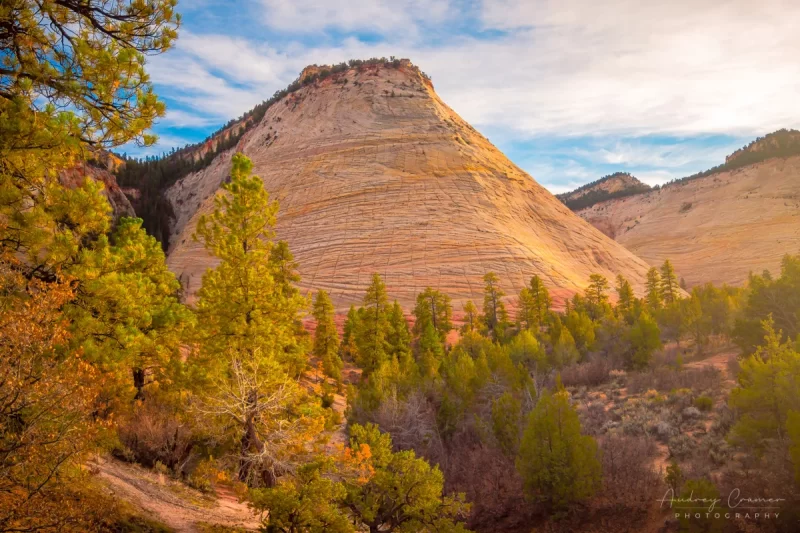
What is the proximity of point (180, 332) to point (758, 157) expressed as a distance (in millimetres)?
138357

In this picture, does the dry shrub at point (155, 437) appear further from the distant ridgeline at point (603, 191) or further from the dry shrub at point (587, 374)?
the distant ridgeline at point (603, 191)

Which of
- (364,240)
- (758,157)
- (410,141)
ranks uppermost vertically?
(758,157)

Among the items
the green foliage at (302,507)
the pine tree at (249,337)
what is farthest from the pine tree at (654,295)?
the green foliage at (302,507)

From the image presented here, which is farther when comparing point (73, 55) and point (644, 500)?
point (644, 500)

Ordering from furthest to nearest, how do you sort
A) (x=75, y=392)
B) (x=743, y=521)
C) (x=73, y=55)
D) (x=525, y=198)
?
1. (x=525, y=198)
2. (x=743, y=521)
3. (x=75, y=392)
4. (x=73, y=55)

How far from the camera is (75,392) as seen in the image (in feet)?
20.4

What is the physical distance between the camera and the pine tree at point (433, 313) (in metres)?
41.3

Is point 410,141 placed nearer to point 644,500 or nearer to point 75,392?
point 644,500

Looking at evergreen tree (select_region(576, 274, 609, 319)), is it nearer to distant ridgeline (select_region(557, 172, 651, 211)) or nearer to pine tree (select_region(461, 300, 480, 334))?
pine tree (select_region(461, 300, 480, 334))

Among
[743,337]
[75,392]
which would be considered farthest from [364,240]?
[75,392]

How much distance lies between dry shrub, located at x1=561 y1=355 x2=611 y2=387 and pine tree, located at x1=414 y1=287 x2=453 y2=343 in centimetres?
1409

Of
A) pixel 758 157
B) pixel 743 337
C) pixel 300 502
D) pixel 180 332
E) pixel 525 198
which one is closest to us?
pixel 300 502

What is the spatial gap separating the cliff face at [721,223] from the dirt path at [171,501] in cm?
7731

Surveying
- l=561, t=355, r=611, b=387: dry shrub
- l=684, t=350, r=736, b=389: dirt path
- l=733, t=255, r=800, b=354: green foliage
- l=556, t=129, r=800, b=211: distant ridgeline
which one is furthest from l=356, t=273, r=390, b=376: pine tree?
l=556, t=129, r=800, b=211: distant ridgeline
